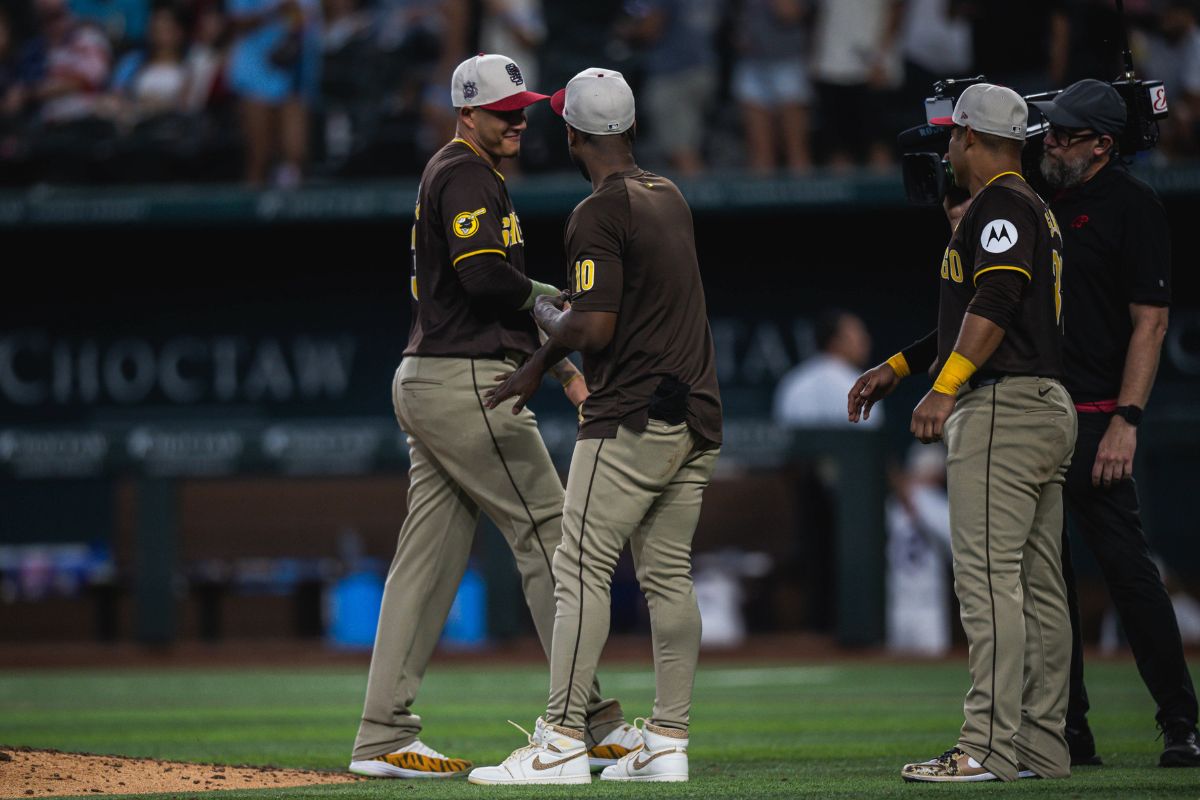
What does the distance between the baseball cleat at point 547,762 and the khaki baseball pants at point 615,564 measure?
4 centimetres

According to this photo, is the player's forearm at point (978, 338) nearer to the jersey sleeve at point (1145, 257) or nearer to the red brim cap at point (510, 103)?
the jersey sleeve at point (1145, 257)

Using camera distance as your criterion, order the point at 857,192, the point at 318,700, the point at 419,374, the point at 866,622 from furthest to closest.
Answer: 1. the point at 857,192
2. the point at 866,622
3. the point at 318,700
4. the point at 419,374

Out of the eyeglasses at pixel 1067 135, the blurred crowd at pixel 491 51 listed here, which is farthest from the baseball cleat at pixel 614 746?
the blurred crowd at pixel 491 51

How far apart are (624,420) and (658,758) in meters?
0.95

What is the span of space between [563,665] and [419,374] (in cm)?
111

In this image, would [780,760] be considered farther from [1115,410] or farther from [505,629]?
[505,629]

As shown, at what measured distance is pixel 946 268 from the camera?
4844 mm

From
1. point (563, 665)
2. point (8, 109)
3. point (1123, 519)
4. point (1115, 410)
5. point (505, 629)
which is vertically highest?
point (8, 109)

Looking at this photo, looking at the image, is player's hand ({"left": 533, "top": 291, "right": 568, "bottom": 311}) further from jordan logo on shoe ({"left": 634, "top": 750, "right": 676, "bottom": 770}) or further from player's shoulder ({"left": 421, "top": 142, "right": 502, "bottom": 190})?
jordan logo on shoe ({"left": 634, "top": 750, "right": 676, "bottom": 770})

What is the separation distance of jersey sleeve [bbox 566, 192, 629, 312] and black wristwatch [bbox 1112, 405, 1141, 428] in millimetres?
1692

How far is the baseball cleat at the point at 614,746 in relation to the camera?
519 cm

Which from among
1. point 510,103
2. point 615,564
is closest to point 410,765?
point 615,564

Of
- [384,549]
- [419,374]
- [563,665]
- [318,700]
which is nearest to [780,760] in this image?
[563,665]

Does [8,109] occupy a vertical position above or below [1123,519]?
above
